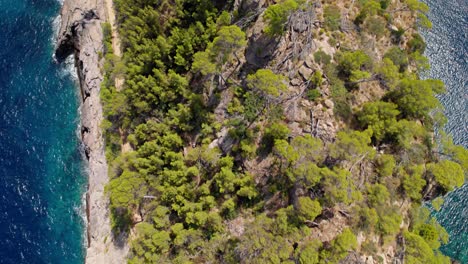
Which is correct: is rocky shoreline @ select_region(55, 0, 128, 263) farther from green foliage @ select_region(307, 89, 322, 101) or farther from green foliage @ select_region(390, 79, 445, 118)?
green foliage @ select_region(390, 79, 445, 118)

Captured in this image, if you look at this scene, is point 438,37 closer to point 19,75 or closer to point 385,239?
point 385,239

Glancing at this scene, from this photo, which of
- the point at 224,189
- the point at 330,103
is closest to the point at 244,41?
the point at 330,103

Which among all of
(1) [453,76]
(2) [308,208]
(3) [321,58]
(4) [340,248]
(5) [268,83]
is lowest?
(4) [340,248]

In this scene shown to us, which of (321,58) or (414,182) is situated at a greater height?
(321,58)

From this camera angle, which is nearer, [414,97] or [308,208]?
[308,208]

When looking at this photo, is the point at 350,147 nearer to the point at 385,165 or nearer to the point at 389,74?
the point at 385,165

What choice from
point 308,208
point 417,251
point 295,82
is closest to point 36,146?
point 295,82

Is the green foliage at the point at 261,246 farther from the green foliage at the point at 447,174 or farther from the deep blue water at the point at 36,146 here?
the deep blue water at the point at 36,146

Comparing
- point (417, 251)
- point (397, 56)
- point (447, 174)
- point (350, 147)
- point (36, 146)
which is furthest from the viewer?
point (36, 146)
